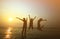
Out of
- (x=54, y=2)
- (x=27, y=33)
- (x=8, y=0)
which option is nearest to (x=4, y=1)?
(x=8, y=0)

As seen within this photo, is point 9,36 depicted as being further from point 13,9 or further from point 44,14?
point 44,14

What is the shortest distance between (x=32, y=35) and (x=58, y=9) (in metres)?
0.54

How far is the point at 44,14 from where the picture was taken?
66.0 inches

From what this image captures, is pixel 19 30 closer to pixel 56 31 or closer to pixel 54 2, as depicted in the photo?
pixel 56 31

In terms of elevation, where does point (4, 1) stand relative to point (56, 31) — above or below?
above

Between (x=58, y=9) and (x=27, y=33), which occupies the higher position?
(x=58, y=9)

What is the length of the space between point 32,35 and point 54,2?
1.91 ft

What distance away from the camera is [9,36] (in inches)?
65.2

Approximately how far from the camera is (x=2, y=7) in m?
1.67

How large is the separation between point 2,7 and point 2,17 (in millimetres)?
146

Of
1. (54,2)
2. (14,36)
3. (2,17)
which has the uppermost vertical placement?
(54,2)

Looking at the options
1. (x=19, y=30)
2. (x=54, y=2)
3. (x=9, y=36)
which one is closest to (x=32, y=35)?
(x=19, y=30)

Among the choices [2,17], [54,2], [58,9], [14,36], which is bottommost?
[14,36]

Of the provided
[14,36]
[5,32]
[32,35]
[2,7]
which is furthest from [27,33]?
[2,7]
